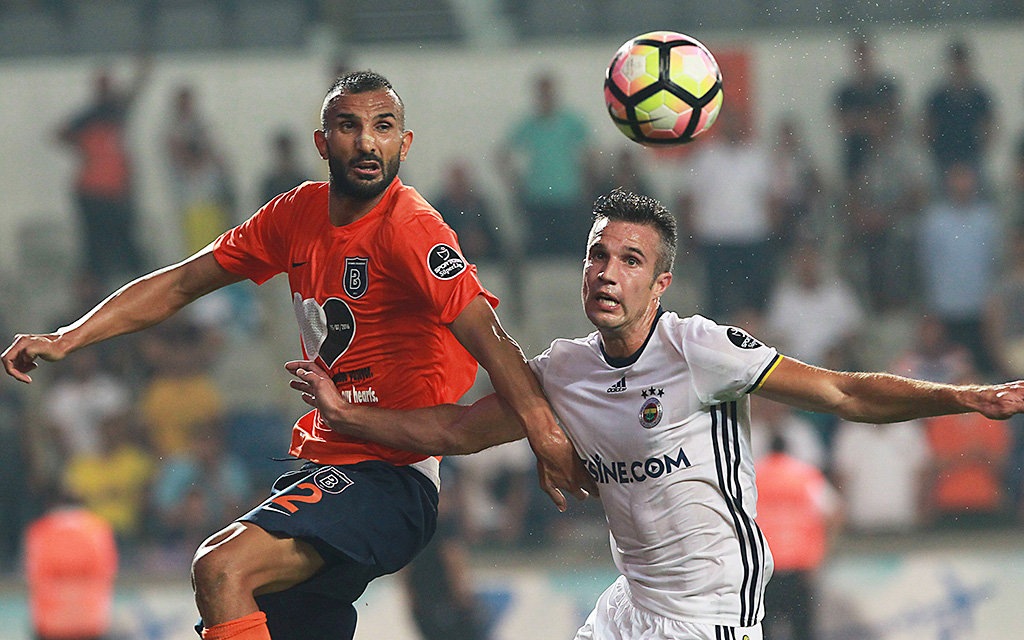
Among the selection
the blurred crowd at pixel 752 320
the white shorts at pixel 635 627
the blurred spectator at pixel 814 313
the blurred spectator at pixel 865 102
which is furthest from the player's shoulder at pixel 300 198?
the blurred spectator at pixel 865 102

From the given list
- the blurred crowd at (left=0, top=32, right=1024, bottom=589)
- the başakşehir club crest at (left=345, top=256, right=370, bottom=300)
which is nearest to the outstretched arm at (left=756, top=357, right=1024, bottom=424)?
the başakşehir club crest at (left=345, top=256, right=370, bottom=300)

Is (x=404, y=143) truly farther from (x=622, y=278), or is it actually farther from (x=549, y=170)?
(x=549, y=170)

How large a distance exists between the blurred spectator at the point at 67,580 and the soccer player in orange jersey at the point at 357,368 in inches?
131

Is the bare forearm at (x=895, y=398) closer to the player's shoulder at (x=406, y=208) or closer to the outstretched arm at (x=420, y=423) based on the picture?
the outstretched arm at (x=420, y=423)

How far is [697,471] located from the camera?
3359mm

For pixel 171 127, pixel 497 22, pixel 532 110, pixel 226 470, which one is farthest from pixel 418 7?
pixel 226 470

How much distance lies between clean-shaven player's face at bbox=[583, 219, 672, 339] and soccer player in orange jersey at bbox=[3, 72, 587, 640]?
1.05 ft

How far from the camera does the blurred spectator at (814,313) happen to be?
799cm

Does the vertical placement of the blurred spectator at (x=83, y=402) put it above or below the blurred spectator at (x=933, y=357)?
above

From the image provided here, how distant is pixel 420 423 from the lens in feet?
11.6

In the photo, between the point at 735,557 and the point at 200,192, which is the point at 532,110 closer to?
the point at 200,192

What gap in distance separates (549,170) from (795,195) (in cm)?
174

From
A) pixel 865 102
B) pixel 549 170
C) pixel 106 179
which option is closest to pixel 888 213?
pixel 865 102

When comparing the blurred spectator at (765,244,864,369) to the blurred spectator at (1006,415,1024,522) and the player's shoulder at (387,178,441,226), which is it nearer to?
the blurred spectator at (1006,415,1024,522)
